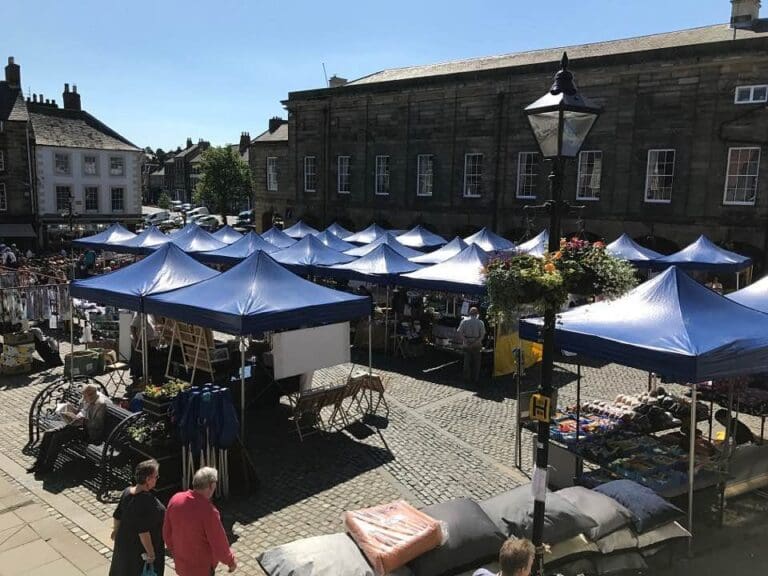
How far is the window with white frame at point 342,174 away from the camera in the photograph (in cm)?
3497

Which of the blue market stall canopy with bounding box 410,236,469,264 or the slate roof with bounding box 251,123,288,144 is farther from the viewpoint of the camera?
the slate roof with bounding box 251,123,288,144

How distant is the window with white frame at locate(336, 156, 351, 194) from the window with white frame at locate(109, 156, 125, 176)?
2222cm

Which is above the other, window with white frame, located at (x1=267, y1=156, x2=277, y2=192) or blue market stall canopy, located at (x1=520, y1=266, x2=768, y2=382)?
window with white frame, located at (x1=267, y1=156, x2=277, y2=192)

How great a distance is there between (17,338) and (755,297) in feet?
47.3

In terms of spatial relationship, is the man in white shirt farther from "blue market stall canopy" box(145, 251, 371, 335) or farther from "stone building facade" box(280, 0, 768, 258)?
"stone building facade" box(280, 0, 768, 258)

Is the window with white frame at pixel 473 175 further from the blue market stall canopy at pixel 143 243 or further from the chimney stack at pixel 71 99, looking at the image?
the chimney stack at pixel 71 99

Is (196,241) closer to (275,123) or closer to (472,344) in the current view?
(472,344)

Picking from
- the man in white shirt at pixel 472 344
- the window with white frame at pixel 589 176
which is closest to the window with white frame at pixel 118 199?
the window with white frame at pixel 589 176

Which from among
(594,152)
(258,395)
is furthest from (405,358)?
(594,152)

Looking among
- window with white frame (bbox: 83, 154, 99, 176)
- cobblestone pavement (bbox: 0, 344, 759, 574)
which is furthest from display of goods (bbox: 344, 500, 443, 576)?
window with white frame (bbox: 83, 154, 99, 176)

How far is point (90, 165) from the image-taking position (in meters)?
46.8

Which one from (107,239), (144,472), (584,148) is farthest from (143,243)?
(144,472)

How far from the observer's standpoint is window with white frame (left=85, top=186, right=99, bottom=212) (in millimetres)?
46897

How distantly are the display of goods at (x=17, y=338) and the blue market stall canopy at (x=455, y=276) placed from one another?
335 inches
